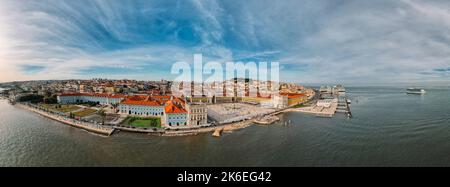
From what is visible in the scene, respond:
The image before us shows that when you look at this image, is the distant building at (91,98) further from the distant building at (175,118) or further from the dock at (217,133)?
the dock at (217,133)

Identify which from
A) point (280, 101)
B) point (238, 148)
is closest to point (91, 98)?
point (238, 148)

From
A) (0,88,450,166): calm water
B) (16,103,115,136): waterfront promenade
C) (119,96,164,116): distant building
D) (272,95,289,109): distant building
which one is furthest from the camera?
(272,95,289,109): distant building

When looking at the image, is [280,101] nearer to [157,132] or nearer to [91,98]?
[157,132]

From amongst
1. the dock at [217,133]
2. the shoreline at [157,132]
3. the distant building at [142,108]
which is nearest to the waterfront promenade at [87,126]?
the shoreline at [157,132]

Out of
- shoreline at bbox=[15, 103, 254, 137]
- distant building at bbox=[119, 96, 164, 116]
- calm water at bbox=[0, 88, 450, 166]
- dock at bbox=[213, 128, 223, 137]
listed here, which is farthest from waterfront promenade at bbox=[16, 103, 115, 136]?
dock at bbox=[213, 128, 223, 137]

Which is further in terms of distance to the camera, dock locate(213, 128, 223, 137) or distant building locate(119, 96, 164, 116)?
distant building locate(119, 96, 164, 116)

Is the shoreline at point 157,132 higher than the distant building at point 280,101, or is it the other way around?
the distant building at point 280,101

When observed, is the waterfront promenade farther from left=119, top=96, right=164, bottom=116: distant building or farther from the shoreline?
left=119, top=96, right=164, bottom=116: distant building

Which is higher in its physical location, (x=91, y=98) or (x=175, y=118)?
(x=91, y=98)

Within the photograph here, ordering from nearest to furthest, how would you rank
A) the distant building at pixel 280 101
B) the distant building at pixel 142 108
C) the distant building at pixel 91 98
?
1. the distant building at pixel 142 108
2. the distant building at pixel 91 98
3. the distant building at pixel 280 101
